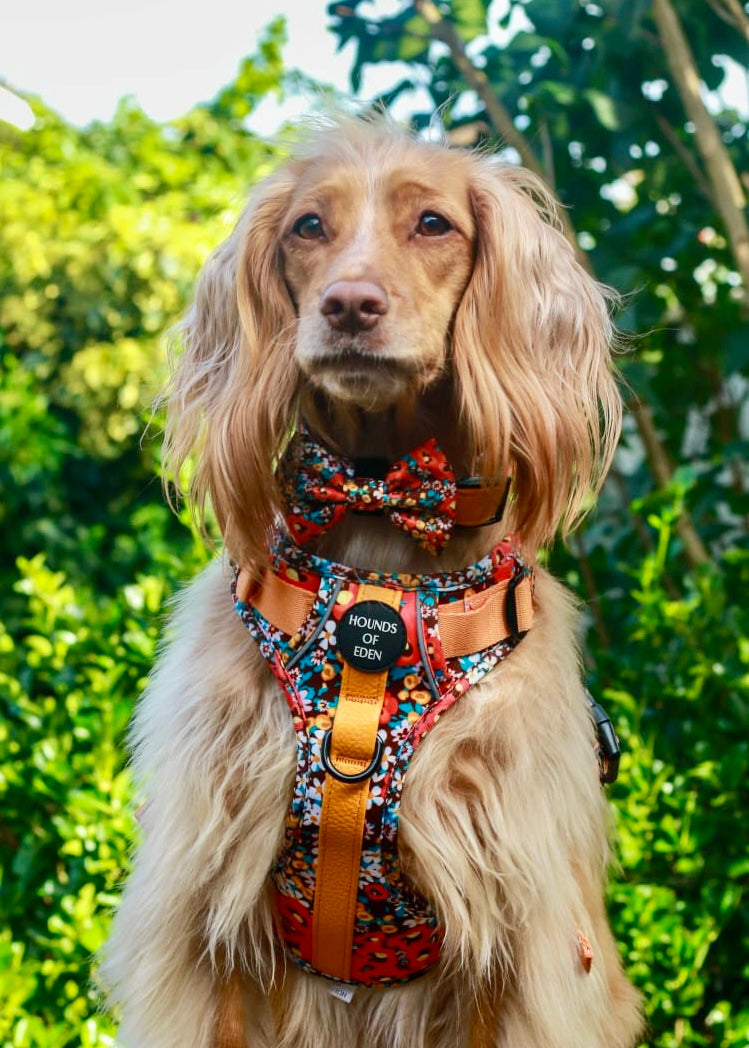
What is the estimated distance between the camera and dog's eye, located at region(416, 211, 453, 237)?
1.80 metres

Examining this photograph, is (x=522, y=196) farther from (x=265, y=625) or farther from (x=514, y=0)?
(x=514, y=0)

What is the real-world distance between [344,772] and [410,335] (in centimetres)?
68

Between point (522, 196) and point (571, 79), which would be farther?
point (571, 79)

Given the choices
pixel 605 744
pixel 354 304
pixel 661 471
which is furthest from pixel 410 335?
pixel 661 471

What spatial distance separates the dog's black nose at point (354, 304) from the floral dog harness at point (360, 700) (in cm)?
40

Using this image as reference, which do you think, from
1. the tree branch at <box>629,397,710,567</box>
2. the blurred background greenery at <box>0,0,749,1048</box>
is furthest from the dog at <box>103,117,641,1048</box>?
the tree branch at <box>629,397,710,567</box>

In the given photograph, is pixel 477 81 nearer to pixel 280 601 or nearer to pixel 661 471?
pixel 661 471

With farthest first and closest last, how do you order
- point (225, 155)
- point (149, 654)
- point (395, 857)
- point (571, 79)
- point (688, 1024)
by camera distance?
point (225, 155) < point (571, 79) < point (149, 654) < point (688, 1024) < point (395, 857)

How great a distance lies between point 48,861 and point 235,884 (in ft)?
4.33

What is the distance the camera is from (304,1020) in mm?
1929

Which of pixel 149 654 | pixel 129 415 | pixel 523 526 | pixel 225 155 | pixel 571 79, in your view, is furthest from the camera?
pixel 225 155

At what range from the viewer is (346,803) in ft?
5.48

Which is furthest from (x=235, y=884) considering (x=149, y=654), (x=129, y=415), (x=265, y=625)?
(x=129, y=415)

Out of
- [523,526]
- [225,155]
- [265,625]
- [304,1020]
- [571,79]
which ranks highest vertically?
[571,79]
